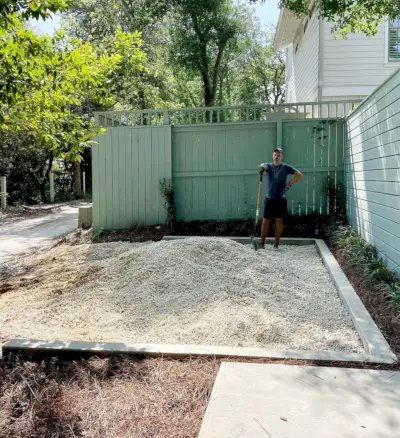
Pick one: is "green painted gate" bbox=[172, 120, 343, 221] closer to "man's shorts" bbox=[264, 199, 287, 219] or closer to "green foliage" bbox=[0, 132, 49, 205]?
"man's shorts" bbox=[264, 199, 287, 219]

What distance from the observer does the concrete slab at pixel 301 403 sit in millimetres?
2092

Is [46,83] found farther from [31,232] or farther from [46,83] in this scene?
[31,232]

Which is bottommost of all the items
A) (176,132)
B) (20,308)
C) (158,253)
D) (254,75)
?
(20,308)

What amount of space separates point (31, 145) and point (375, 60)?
13.0 m

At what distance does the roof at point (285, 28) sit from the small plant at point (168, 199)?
6.39 m

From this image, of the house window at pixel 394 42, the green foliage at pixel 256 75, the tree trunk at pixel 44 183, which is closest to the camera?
the house window at pixel 394 42

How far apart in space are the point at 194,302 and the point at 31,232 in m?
7.65

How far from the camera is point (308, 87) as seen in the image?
1185 centimetres

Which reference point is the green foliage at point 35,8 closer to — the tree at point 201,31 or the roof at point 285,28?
the roof at point 285,28

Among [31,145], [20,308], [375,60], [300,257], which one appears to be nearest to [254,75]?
[31,145]

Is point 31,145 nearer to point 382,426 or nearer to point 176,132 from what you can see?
point 176,132

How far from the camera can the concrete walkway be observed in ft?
28.3

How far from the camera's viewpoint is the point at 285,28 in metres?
14.3

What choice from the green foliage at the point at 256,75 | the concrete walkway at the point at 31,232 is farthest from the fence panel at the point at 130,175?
the green foliage at the point at 256,75
